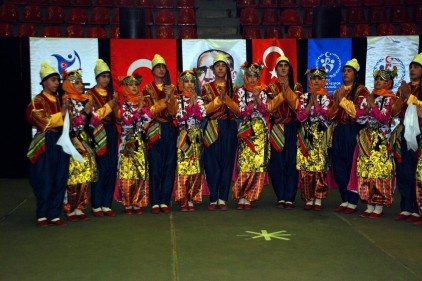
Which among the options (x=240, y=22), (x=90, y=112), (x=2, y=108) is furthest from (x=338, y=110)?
(x=240, y=22)

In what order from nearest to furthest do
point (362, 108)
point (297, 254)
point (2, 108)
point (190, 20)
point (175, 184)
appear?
point (297, 254), point (362, 108), point (175, 184), point (2, 108), point (190, 20)

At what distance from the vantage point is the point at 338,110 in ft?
20.2

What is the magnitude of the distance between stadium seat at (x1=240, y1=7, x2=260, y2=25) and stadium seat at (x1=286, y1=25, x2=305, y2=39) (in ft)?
2.38

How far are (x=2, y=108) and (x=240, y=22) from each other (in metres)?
5.22

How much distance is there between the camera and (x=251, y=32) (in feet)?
37.8

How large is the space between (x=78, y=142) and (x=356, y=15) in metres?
7.94

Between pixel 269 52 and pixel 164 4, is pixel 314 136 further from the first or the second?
pixel 164 4

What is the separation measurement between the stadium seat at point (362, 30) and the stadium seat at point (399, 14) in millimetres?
670

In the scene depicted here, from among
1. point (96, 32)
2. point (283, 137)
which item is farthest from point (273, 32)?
point (283, 137)

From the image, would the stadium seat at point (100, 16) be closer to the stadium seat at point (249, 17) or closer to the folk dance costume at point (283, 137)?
the stadium seat at point (249, 17)

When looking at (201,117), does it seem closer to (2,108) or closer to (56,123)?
(56,123)

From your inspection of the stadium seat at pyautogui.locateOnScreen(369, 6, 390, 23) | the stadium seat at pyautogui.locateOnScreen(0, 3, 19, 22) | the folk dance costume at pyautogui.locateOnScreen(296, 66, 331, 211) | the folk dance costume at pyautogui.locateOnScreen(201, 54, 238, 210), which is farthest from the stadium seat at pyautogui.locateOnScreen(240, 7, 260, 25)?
the folk dance costume at pyautogui.locateOnScreen(296, 66, 331, 211)

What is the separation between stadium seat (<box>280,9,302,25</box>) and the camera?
1198 cm

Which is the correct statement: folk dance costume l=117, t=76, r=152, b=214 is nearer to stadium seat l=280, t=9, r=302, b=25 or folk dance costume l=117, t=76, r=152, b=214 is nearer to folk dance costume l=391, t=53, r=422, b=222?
folk dance costume l=391, t=53, r=422, b=222
